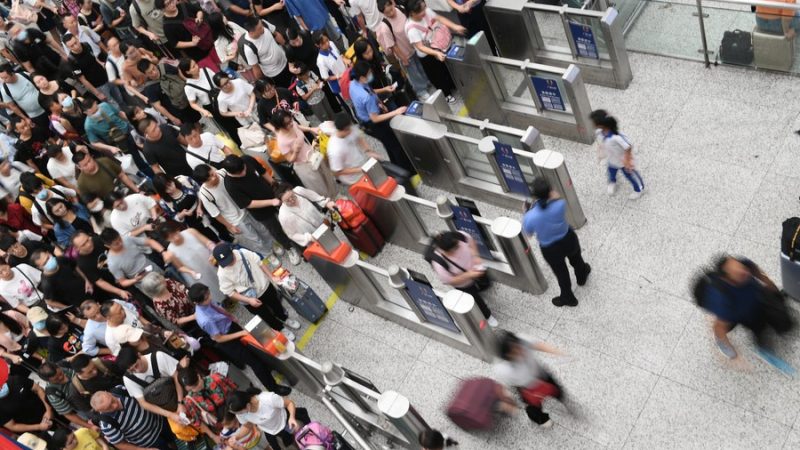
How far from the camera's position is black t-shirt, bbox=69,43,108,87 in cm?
1111

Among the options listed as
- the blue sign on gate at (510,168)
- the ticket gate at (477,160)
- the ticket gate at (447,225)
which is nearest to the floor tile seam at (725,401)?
the ticket gate at (447,225)

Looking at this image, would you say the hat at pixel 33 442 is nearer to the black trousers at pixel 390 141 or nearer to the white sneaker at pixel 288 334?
the white sneaker at pixel 288 334

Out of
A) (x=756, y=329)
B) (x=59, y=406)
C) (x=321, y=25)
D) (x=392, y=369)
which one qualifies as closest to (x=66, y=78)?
(x=321, y=25)

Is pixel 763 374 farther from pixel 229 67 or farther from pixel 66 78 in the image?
pixel 66 78

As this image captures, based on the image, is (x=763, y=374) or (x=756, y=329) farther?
(x=763, y=374)

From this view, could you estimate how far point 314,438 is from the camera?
6.31 metres

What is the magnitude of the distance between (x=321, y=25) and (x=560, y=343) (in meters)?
5.83

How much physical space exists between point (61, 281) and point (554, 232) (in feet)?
17.1

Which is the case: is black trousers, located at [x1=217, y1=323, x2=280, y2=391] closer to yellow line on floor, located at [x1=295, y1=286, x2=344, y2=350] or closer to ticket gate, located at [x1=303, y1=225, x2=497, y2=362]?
yellow line on floor, located at [x1=295, y1=286, x2=344, y2=350]

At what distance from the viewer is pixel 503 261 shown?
7805 millimetres

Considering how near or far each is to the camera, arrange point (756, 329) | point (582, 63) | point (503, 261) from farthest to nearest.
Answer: point (582, 63) → point (503, 261) → point (756, 329)

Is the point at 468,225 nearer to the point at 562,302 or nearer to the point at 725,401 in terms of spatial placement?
the point at 562,302

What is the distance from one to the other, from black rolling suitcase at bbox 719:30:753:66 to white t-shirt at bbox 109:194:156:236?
6669 millimetres

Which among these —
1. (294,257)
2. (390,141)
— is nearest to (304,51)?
(390,141)
